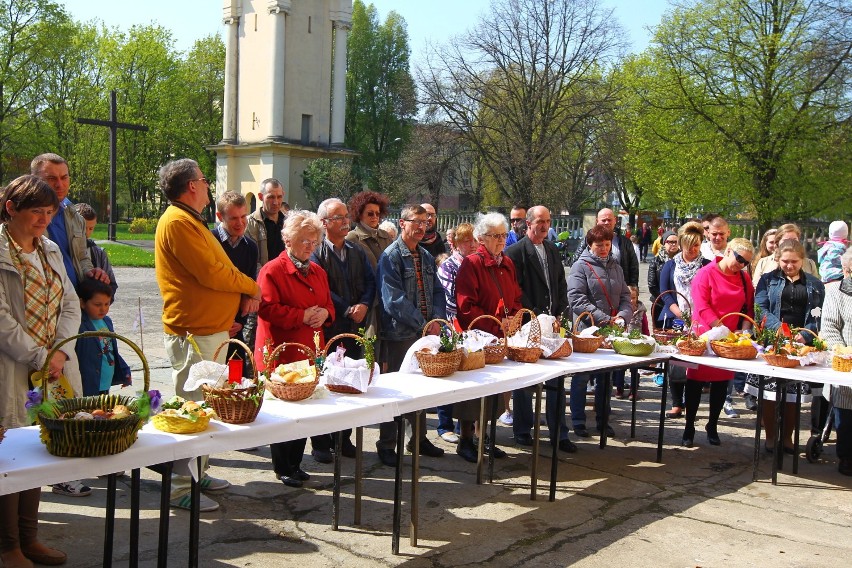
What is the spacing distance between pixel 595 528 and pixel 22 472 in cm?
344

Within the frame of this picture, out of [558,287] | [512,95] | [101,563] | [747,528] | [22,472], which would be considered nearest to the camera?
[22,472]

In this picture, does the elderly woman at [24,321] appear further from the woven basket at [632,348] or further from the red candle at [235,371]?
the woven basket at [632,348]

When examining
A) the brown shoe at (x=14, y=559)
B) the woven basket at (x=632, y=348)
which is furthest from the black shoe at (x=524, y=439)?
the brown shoe at (x=14, y=559)

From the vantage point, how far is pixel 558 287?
7406 millimetres

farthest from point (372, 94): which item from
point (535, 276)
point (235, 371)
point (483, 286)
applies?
point (235, 371)

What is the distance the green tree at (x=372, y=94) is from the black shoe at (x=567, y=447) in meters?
49.5

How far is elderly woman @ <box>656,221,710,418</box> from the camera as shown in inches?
339

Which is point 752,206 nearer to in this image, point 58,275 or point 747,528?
point 747,528

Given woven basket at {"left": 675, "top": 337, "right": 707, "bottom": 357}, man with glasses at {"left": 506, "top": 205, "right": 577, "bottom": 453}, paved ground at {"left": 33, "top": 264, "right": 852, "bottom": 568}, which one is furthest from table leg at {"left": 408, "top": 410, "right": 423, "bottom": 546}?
woven basket at {"left": 675, "top": 337, "right": 707, "bottom": 357}

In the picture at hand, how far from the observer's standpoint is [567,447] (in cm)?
701

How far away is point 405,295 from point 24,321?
279cm

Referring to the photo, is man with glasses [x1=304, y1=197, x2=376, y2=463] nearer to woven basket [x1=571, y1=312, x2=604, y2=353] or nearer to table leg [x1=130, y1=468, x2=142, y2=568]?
woven basket [x1=571, y1=312, x2=604, y2=353]

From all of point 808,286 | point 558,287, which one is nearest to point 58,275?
point 558,287

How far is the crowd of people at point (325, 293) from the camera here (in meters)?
4.20
